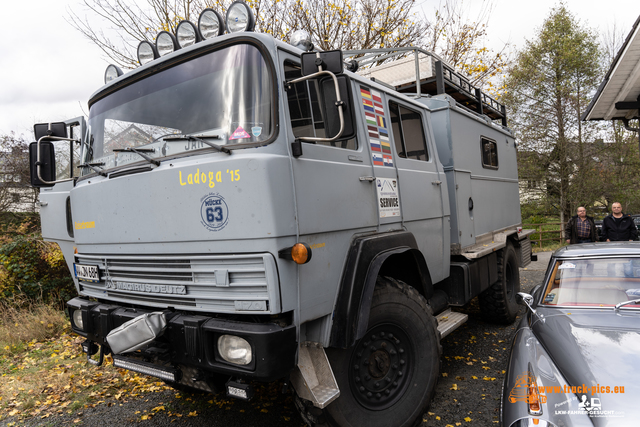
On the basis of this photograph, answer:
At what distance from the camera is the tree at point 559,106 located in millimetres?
18672

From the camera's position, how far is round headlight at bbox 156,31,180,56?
294 cm

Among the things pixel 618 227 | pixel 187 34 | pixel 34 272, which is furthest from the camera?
pixel 618 227

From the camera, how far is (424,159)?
4043 millimetres

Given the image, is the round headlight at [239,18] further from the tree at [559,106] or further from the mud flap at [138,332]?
the tree at [559,106]

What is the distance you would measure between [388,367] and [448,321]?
1.38m

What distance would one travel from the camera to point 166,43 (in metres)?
2.99

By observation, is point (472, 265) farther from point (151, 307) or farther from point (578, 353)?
point (151, 307)

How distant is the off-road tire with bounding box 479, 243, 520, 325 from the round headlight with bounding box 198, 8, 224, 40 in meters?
4.81

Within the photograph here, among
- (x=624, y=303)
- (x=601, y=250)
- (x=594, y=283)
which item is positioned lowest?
(x=624, y=303)

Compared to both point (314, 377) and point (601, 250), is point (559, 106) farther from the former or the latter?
point (314, 377)

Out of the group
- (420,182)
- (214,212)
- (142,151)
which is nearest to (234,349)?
(214,212)

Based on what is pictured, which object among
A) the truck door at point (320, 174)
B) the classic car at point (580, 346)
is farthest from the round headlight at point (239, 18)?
the classic car at point (580, 346)

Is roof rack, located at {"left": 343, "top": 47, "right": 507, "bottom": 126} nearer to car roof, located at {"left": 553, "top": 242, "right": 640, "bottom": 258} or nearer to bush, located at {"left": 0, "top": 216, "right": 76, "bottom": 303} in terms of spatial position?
car roof, located at {"left": 553, "top": 242, "right": 640, "bottom": 258}

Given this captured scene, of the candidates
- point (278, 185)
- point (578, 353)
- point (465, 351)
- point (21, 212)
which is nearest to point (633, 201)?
point (465, 351)
